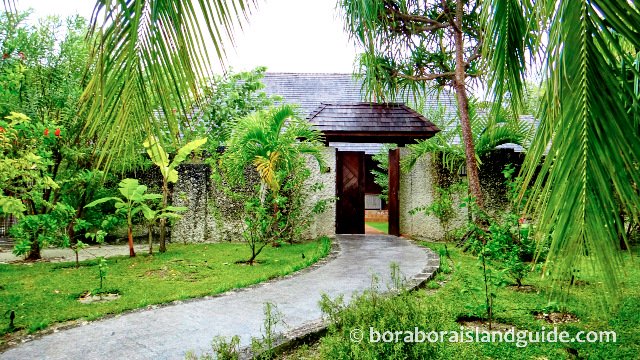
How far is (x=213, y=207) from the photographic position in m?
10.3

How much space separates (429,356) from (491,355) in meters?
0.93

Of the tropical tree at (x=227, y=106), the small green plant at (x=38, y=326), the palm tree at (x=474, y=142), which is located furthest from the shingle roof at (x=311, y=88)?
the small green plant at (x=38, y=326)

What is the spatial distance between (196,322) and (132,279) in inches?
105

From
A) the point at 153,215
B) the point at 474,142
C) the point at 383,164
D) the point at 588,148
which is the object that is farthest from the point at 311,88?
the point at 588,148

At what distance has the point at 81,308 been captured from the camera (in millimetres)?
4699

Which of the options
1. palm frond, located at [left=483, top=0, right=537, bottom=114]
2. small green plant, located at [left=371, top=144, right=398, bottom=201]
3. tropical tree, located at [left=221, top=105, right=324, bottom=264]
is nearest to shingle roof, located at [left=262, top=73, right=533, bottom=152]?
small green plant, located at [left=371, top=144, right=398, bottom=201]

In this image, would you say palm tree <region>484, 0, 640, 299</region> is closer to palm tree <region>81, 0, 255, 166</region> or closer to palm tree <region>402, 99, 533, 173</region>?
palm tree <region>81, 0, 255, 166</region>

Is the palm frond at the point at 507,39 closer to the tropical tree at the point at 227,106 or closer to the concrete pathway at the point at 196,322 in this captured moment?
the concrete pathway at the point at 196,322

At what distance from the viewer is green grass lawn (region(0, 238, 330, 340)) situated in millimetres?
4656

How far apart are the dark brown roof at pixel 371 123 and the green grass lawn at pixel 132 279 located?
326 cm

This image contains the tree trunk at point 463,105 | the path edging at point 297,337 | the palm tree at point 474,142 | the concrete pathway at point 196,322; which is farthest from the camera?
the palm tree at point 474,142

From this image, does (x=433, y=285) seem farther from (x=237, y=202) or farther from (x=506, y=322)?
(x=237, y=202)

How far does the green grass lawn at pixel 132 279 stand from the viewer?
4.66 meters

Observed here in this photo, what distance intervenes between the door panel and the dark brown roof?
2.53 ft
